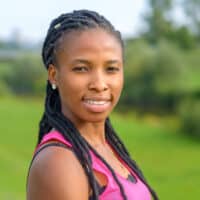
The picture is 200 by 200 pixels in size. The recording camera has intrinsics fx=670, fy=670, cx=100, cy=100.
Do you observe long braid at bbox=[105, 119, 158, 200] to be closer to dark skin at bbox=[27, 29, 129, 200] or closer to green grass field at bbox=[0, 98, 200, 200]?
dark skin at bbox=[27, 29, 129, 200]

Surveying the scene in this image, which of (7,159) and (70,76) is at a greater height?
(70,76)

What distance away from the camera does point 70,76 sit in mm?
1568

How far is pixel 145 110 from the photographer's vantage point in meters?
29.7

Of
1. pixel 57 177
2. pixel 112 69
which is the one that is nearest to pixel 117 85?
pixel 112 69

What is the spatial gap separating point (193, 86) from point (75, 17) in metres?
28.6

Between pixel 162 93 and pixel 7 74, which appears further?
pixel 162 93

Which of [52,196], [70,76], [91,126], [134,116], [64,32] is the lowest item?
[134,116]

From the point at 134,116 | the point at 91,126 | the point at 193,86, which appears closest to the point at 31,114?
the point at 134,116

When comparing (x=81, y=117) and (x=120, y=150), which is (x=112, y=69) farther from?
(x=120, y=150)

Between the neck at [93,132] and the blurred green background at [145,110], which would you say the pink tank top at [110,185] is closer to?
the neck at [93,132]

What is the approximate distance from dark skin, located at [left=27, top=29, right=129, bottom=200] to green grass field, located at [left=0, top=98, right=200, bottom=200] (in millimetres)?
11331

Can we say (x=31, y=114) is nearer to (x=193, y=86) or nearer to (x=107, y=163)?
(x=193, y=86)

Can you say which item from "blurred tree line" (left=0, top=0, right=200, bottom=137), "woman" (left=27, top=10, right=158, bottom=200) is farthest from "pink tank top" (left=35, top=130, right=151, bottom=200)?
"blurred tree line" (left=0, top=0, right=200, bottom=137)

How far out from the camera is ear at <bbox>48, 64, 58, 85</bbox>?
5.33 ft
